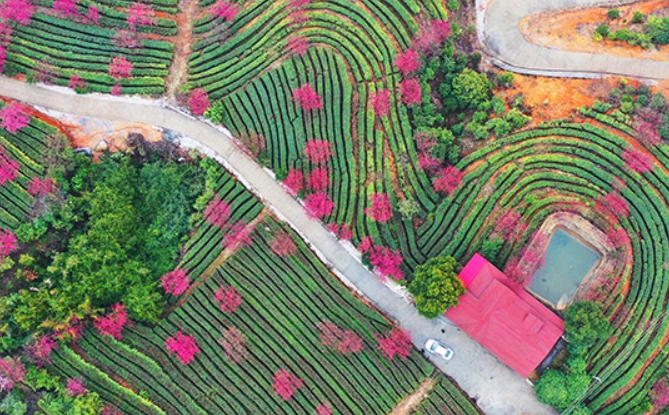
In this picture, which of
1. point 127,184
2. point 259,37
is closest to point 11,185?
point 127,184

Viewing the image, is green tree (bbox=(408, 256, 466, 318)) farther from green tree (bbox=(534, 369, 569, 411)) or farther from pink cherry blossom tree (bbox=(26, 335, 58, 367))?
pink cherry blossom tree (bbox=(26, 335, 58, 367))

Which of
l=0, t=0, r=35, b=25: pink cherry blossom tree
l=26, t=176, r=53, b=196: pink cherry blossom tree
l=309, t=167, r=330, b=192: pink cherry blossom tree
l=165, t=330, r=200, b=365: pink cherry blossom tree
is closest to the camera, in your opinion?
l=165, t=330, r=200, b=365: pink cherry blossom tree

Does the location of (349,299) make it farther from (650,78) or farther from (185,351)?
(650,78)

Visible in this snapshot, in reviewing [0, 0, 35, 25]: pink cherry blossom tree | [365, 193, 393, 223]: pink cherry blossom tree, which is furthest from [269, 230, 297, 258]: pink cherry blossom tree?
[0, 0, 35, 25]: pink cherry blossom tree

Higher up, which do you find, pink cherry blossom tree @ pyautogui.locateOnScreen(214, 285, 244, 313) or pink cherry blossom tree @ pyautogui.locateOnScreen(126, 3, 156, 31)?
pink cherry blossom tree @ pyautogui.locateOnScreen(126, 3, 156, 31)

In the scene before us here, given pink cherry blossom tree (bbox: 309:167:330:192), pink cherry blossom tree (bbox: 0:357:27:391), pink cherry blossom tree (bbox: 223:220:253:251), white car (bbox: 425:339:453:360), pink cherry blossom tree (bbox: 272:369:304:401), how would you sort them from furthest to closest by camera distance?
1. pink cherry blossom tree (bbox: 223:220:253:251)
2. pink cherry blossom tree (bbox: 309:167:330:192)
3. white car (bbox: 425:339:453:360)
4. pink cherry blossom tree (bbox: 272:369:304:401)
5. pink cherry blossom tree (bbox: 0:357:27:391)

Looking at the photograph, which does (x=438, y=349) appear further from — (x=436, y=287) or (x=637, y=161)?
(x=637, y=161)

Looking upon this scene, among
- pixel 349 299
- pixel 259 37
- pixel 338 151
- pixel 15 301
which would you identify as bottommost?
pixel 15 301
